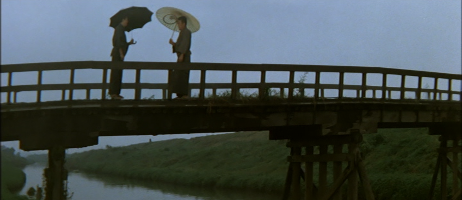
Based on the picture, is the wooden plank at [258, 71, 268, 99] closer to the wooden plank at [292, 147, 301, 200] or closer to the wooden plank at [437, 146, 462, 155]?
the wooden plank at [292, 147, 301, 200]

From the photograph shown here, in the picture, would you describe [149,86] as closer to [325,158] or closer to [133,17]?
[133,17]

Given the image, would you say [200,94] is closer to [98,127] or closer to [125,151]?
[98,127]

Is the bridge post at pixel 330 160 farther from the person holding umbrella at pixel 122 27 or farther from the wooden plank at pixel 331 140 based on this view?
the person holding umbrella at pixel 122 27

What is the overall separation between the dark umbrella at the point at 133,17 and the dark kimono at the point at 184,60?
0.86m

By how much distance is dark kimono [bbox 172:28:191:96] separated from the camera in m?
12.4

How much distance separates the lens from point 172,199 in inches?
1358

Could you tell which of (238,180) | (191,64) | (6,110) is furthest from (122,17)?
(238,180)

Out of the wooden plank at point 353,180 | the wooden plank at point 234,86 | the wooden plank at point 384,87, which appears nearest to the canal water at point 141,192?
the wooden plank at point 234,86

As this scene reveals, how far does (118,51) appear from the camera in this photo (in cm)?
1195

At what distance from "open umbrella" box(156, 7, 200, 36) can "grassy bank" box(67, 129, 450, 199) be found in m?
16.2

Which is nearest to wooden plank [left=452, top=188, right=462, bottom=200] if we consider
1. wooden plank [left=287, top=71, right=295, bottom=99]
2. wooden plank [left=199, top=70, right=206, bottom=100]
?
wooden plank [left=287, top=71, right=295, bottom=99]

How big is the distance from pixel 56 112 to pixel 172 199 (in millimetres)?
24157

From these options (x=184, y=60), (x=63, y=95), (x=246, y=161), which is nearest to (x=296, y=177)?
(x=184, y=60)

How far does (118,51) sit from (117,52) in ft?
0.10
